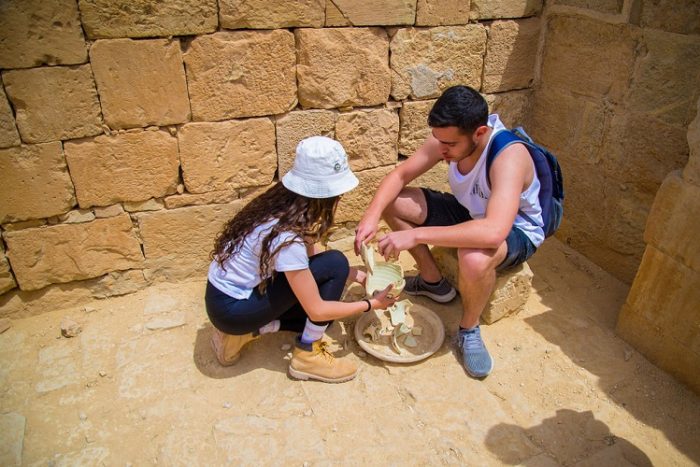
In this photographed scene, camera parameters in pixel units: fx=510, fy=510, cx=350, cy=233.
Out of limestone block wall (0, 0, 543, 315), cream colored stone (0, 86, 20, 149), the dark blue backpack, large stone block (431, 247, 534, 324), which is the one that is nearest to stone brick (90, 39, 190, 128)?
limestone block wall (0, 0, 543, 315)

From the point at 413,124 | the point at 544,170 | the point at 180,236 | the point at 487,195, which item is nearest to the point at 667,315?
the point at 544,170

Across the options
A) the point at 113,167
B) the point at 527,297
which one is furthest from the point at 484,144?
the point at 113,167

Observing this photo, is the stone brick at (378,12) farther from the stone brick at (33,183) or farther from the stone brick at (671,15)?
the stone brick at (33,183)

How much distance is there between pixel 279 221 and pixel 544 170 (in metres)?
1.71

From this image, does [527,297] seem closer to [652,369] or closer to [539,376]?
[539,376]

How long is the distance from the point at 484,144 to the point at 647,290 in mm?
1396

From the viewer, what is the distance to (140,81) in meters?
3.28

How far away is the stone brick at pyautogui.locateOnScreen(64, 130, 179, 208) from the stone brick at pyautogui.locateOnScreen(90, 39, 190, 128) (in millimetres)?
123

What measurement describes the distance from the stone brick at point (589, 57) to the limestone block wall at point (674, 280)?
108 cm

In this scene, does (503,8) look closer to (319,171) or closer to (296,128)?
(296,128)

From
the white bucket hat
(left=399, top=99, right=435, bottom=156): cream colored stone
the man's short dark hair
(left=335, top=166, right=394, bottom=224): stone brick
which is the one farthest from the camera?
(left=335, top=166, right=394, bottom=224): stone brick

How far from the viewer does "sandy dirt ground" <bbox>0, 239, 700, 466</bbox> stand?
8.89 ft

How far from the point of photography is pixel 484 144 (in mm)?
3156

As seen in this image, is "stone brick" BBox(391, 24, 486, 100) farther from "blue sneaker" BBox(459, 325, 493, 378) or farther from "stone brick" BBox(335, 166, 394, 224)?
"blue sneaker" BBox(459, 325, 493, 378)
